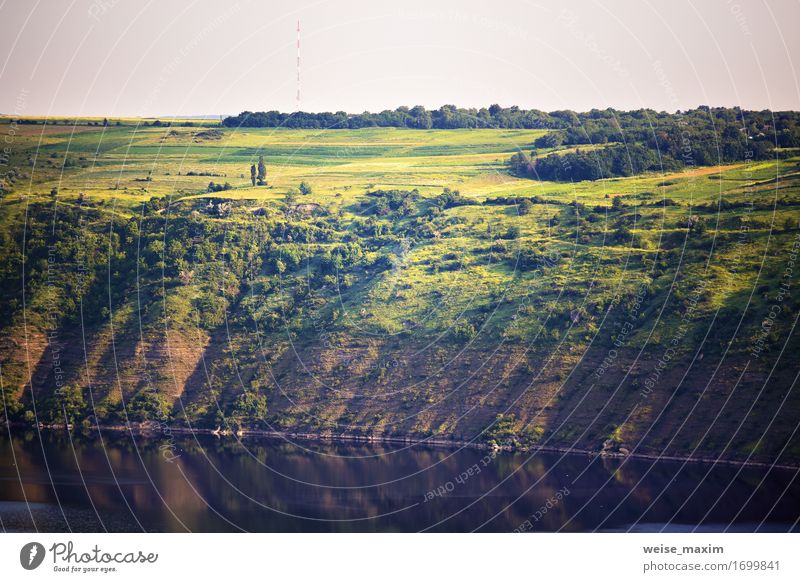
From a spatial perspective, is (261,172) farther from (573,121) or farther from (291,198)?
(573,121)

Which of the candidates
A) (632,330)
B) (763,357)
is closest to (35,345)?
(632,330)

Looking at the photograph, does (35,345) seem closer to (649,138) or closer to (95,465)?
(95,465)
